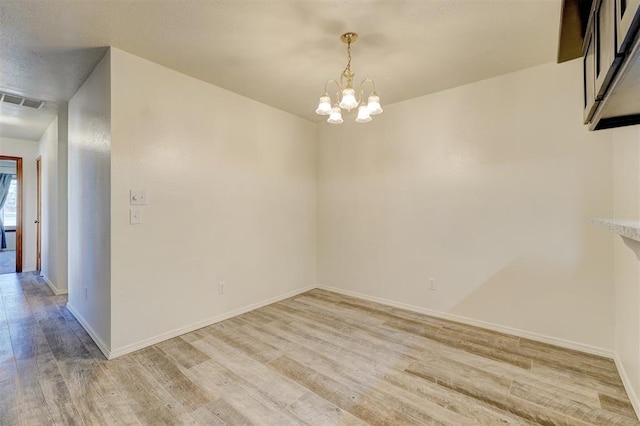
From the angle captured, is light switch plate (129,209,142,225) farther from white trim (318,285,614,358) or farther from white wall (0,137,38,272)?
white wall (0,137,38,272)

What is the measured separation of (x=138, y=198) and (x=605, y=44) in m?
3.06

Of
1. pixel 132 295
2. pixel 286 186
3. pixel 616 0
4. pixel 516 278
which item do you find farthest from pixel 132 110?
pixel 516 278

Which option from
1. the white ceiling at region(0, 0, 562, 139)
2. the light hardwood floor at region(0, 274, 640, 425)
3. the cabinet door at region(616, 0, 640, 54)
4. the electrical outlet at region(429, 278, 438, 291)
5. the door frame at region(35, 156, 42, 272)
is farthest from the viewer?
the door frame at region(35, 156, 42, 272)

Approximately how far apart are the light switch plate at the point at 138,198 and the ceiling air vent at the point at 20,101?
2368 mm

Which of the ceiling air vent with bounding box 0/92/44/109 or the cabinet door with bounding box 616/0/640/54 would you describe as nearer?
the cabinet door with bounding box 616/0/640/54

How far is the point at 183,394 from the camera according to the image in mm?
1894

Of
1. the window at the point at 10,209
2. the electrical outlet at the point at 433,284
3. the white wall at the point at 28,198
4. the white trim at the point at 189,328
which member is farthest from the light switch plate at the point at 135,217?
the window at the point at 10,209

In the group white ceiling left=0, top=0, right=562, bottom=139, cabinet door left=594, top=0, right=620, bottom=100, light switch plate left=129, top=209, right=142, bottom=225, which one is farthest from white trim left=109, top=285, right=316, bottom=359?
cabinet door left=594, top=0, right=620, bottom=100

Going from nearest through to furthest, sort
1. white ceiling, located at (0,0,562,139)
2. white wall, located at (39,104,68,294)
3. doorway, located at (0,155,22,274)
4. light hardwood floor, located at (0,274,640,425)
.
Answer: light hardwood floor, located at (0,274,640,425), white ceiling, located at (0,0,562,139), white wall, located at (39,104,68,294), doorway, located at (0,155,22,274)

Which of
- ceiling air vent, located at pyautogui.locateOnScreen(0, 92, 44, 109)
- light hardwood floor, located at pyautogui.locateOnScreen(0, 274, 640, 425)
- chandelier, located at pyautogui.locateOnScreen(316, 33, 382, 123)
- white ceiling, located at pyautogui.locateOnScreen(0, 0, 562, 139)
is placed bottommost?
light hardwood floor, located at pyautogui.locateOnScreen(0, 274, 640, 425)

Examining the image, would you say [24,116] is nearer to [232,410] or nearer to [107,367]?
[107,367]

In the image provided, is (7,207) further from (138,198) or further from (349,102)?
(349,102)

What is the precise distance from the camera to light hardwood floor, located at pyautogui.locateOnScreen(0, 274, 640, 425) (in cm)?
171

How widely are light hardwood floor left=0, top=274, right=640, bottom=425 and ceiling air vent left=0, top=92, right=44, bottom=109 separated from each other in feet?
8.36
